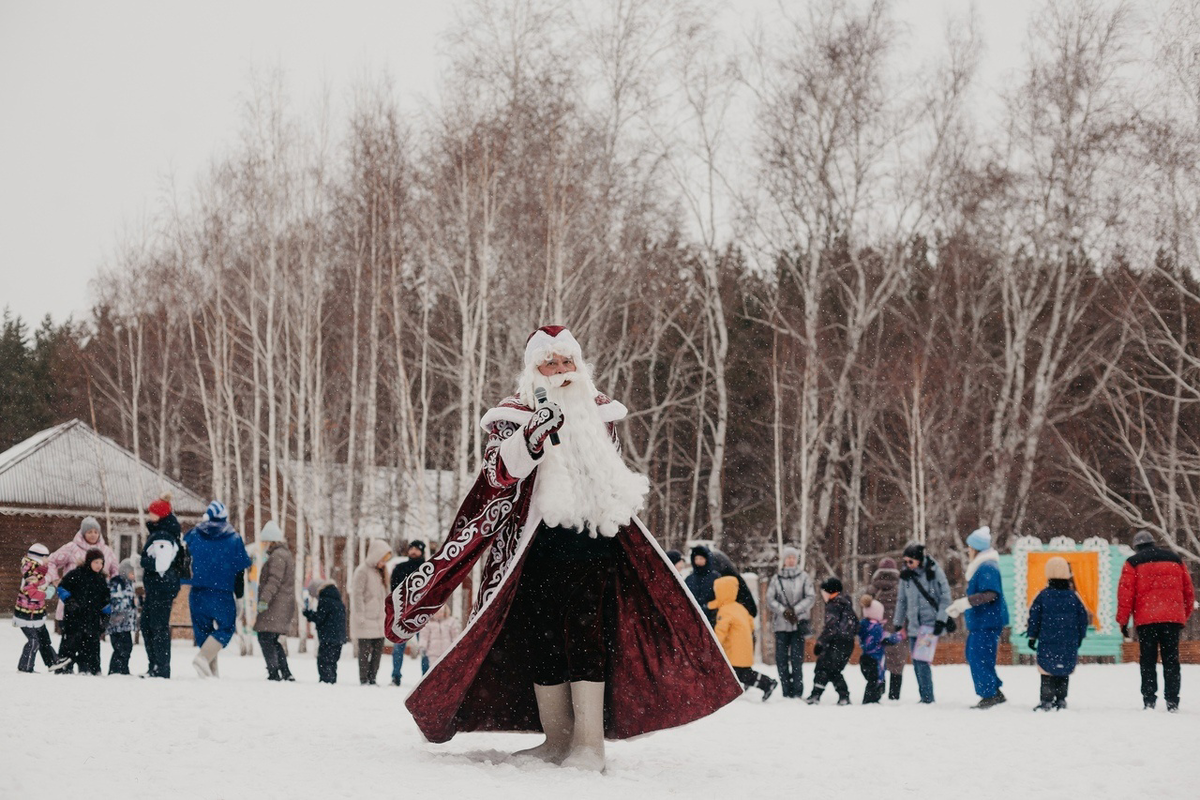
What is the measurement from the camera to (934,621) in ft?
41.2

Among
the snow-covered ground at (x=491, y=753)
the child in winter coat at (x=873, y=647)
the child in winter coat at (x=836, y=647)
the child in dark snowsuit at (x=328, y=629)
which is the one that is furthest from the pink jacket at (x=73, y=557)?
the child in winter coat at (x=873, y=647)

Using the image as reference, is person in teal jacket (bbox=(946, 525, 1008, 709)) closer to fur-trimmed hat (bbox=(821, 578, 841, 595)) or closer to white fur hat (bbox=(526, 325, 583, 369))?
fur-trimmed hat (bbox=(821, 578, 841, 595))

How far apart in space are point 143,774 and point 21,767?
1.42ft

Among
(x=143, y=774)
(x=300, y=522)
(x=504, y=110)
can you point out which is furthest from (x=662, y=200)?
(x=143, y=774)

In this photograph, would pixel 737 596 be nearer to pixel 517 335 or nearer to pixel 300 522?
pixel 517 335

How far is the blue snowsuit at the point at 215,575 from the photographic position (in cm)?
1203

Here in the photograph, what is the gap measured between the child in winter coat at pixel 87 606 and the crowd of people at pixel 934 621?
18.7 feet

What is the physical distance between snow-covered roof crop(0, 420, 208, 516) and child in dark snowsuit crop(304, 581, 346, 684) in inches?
903

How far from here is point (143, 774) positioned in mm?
4848

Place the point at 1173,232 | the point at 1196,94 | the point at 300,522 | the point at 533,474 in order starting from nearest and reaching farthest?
the point at 533,474 < the point at 1196,94 < the point at 1173,232 < the point at 300,522

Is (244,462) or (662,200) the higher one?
(662,200)

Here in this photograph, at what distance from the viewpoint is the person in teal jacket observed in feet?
37.5

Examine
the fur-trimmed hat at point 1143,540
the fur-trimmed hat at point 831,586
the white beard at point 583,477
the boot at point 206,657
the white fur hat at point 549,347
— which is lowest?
the boot at point 206,657

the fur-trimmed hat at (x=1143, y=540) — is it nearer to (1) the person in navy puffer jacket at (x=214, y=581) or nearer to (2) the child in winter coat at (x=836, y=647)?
(2) the child in winter coat at (x=836, y=647)
